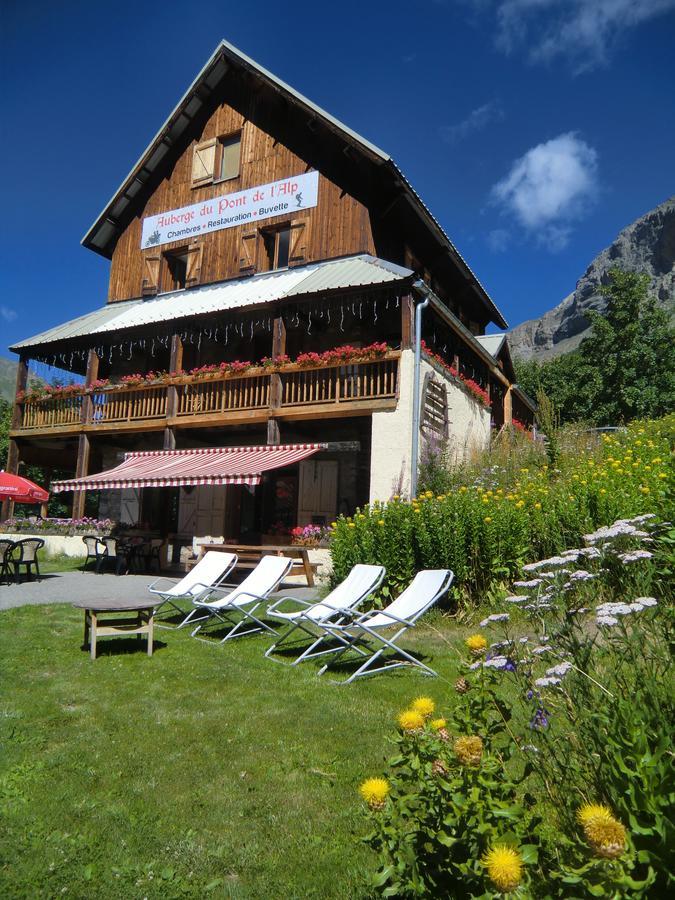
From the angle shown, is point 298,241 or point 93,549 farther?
point 93,549

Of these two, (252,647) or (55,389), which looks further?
(55,389)

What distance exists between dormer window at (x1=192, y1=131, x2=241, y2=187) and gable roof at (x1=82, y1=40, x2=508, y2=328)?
108 centimetres

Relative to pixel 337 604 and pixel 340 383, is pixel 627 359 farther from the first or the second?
pixel 337 604

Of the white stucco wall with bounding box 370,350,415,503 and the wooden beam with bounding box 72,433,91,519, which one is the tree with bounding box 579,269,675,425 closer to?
the white stucco wall with bounding box 370,350,415,503

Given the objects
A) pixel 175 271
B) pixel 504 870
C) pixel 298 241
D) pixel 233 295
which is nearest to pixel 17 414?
pixel 175 271

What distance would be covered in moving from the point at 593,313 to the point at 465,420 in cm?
1516

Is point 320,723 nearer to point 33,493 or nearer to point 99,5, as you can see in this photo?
point 99,5


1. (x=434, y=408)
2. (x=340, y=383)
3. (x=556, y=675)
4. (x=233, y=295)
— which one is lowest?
(x=556, y=675)

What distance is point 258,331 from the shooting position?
16125mm

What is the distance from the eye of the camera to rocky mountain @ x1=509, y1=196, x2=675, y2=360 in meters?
77.9

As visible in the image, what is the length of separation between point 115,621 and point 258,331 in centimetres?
1081

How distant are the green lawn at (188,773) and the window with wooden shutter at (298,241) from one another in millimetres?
11806

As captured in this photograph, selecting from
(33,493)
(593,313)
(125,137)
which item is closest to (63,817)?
(33,493)

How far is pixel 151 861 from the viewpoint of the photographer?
98.3 inches
